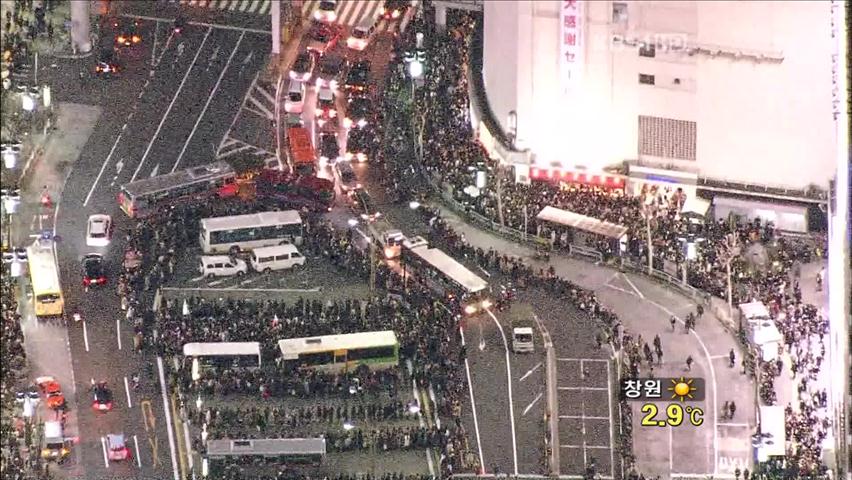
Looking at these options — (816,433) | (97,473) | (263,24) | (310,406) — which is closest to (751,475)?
(816,433)

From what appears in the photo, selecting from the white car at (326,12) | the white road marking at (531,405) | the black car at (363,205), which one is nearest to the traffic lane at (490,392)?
the white road marking at (531,405)

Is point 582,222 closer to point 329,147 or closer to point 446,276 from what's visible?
point 446,276

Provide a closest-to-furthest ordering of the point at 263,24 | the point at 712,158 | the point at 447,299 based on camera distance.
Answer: the point at 447,299, the point at 712,158, the point at 263,24

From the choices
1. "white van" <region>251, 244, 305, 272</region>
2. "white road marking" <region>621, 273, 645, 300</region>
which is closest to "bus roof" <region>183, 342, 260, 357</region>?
"white van" <region>251, 244, 305, 272</region>

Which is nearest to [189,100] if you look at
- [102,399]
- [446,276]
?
[446,276]

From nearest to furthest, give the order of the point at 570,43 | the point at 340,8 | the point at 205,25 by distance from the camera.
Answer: the point at 570,43 → the point at 205,25 → the point at 340,8

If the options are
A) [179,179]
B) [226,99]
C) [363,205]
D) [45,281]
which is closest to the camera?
[45,281]

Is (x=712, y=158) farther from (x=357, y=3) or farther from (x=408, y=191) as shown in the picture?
(x=357, y=3)
